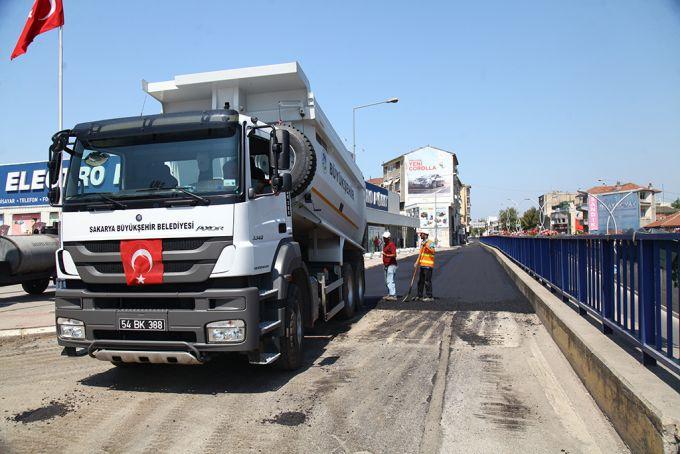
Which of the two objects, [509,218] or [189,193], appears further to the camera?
[509,218]

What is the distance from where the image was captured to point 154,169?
18.1ft

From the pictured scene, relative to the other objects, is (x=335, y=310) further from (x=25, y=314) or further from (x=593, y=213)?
(x=593, y=213)

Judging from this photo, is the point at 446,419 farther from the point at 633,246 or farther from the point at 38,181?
the point at 38,181

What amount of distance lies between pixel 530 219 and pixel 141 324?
144 m

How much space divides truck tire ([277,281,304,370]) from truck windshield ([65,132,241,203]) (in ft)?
5.26

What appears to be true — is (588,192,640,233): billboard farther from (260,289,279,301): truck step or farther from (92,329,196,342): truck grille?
(92,329,196,342): truck grille

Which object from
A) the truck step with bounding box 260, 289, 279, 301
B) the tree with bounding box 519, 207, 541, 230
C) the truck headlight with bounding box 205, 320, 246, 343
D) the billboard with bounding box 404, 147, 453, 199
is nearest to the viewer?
the truck headlight with bounding box 205, 320, 246, 343

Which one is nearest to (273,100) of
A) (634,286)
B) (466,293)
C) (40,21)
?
(634,286)

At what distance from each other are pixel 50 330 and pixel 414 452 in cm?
785

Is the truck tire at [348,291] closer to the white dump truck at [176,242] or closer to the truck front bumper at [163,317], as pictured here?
the white dump truck at [176,242]

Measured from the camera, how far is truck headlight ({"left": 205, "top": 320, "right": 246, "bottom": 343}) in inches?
200

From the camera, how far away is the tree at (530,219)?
136 metres

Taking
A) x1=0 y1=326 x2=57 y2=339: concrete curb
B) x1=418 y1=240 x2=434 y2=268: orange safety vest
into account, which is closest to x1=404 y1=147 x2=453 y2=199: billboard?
x1=418 y1=240 x2=434 y2=268: orange safety vest

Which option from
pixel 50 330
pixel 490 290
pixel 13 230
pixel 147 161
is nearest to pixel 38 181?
pixel 13 230
